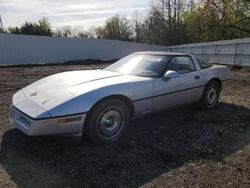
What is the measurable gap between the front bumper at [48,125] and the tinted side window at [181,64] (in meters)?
2.13

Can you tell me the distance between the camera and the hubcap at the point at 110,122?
4098 millimetres

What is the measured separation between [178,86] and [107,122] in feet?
5.43

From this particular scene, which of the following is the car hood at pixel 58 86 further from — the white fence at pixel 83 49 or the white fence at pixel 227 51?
the white fence at pixel 83 49

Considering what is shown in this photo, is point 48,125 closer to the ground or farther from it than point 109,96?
closer to the ground

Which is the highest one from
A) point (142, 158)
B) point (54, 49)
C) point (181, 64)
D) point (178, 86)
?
point (181, 64)

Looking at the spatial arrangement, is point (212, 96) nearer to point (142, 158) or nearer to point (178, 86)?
point (178, 86)

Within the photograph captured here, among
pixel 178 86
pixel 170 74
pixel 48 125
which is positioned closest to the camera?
pixel 48 125

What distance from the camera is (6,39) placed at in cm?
2292

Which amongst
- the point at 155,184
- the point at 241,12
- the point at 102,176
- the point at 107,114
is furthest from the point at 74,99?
the point at 241,12

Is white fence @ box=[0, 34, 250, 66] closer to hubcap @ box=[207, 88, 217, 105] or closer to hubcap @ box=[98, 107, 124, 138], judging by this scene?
hubcap @ box=[207, 88, 217, 105]

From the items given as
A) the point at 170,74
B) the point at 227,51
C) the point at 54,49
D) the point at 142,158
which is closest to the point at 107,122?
the point at 142,158

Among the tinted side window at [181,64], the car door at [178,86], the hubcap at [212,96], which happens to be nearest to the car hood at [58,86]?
the car door at [178,86]

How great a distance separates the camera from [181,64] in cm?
546

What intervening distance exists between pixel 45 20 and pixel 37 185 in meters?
46.1
